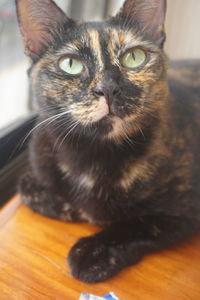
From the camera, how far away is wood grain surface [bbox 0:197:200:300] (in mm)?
865

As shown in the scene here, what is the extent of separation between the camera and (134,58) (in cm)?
Answer: 89

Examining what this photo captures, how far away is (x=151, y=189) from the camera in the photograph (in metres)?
0.97

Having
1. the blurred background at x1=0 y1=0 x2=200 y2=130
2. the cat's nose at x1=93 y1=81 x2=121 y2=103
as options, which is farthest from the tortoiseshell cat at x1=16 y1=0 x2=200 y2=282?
the blurred background at x1=0 y1=0 x2=200 y2=130

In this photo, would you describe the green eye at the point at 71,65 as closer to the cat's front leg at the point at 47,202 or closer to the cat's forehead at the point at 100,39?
the cat's forehead at the point at 100,39

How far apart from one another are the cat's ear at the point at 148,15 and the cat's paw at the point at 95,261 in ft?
1.73

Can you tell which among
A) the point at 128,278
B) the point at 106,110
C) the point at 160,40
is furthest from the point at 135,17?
the point at 128,278

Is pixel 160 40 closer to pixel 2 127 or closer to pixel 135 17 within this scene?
pixel 135 17

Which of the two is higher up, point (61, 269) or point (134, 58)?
point (134, 58)

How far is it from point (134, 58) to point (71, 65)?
0.49 ft

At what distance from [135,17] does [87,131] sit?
1.06 ft

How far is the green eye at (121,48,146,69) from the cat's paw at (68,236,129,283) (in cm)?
43

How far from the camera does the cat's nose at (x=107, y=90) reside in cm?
78

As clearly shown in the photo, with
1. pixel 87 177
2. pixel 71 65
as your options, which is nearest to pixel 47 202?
pixel 87 177

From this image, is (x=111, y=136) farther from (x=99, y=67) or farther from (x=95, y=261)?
(x=95, y=261)
